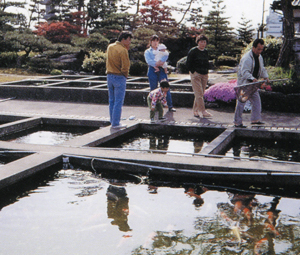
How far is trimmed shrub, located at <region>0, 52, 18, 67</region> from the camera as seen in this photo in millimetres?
26242

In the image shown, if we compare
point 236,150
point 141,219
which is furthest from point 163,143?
point 141,219

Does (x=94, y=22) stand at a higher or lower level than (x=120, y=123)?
higher

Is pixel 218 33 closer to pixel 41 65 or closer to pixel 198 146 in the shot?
pixel 41 65

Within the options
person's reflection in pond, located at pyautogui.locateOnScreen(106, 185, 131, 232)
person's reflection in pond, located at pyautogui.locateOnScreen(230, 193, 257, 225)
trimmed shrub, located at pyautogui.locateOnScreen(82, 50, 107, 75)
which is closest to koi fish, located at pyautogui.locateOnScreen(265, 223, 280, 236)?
person's reflection in pond, located at pyautogui.locateOnScreen(230, 193, 257, 225)

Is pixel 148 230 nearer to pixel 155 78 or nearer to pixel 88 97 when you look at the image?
pixel 155 78

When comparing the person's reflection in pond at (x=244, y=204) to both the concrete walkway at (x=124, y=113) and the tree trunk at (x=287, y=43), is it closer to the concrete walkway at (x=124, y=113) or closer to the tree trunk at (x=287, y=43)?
the concrete walkway at (x=124, y=113)

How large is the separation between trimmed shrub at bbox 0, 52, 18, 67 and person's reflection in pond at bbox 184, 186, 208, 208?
23.5 meters

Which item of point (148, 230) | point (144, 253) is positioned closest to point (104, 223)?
point (148, 230)

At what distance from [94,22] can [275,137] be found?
26.7m

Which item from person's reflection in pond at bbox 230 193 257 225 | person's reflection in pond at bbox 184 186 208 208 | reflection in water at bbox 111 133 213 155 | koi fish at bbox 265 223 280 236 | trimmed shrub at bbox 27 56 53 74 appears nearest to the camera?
koi fish at bbox 265 223 280 236

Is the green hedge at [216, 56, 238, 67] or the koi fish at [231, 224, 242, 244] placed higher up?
the green hedge at [216, 56, 238, 67]

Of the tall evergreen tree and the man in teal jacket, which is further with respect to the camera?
the tall evergreen tree

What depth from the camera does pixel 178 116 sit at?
9.66 meters

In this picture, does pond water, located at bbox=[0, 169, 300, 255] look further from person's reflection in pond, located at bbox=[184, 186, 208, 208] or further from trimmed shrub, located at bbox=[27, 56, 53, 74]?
trimmed shrub, located at bbox=[27, 56, 53, 74]
